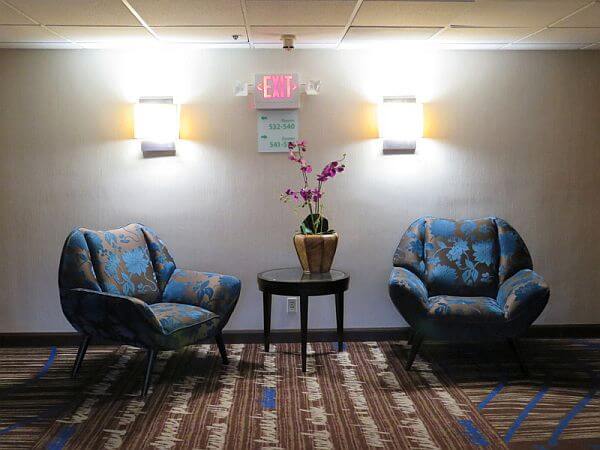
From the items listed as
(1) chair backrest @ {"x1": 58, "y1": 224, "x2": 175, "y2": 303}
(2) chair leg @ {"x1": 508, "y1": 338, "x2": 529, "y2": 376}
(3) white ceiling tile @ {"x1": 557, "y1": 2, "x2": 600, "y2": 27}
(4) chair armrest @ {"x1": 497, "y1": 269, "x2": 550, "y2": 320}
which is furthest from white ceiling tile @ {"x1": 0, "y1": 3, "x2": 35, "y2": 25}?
(2) chair leg @ {"x1": 508, "y1": 338, "x2": 529, "y2": 376}

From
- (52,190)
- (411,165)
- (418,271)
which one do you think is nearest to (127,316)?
(52,190)

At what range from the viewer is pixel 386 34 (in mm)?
4145

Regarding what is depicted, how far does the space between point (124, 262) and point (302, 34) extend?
178cm

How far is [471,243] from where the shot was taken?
4.37m

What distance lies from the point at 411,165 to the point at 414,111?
1.25ft

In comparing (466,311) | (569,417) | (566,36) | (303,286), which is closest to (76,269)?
(303,286)

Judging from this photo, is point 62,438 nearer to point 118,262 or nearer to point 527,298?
point 118,262

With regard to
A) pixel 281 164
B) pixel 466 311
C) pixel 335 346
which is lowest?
pixel 335 346

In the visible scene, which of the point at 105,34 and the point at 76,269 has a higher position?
the point at 105,34

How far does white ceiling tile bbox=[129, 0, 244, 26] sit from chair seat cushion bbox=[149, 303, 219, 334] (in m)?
1.64

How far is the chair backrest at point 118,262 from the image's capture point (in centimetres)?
371

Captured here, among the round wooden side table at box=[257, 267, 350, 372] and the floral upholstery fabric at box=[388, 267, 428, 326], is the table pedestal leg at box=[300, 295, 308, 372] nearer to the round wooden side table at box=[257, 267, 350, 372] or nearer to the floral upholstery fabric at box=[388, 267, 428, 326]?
the round wooden side table at box=[257, 267, 350, 372]

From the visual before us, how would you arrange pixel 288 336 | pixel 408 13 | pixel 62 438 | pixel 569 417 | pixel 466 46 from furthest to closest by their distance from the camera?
pixel 288 336
pixel 466 46
pixel 408 13
pixel 569 417
pixel 62 438

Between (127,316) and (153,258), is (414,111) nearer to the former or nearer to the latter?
(153,258)
